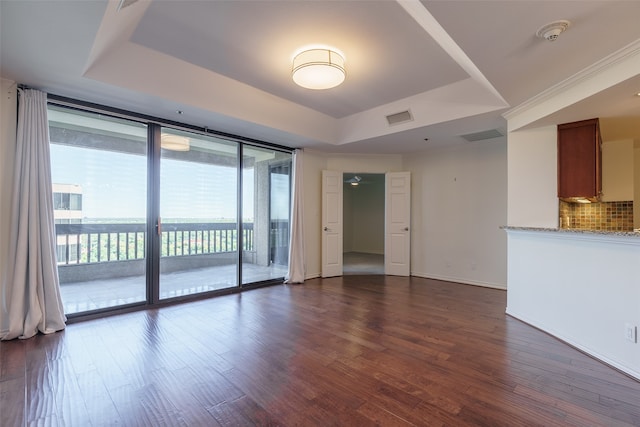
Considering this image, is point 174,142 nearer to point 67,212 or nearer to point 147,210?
point 147,210

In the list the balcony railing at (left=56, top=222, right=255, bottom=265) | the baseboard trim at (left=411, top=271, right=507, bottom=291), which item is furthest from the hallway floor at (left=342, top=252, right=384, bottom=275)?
the balcony railing at (left=56, top=222, right=255, bottom=265)

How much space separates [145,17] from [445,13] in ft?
7.71

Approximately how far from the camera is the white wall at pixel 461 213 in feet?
16.7

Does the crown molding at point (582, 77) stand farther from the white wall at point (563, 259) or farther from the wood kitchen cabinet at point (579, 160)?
the wood kitchen cabinet at point (579, 160)

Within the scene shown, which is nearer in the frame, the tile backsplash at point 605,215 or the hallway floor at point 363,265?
the tile backsplash at point 605,215

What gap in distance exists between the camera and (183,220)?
4316mm

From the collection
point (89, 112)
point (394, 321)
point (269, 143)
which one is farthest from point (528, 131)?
point (89, 112)

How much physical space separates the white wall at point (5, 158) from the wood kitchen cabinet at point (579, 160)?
5822 millimetres

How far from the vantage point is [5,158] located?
2908 millimetres

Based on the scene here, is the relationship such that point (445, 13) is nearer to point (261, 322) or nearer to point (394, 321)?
point (394, 321)

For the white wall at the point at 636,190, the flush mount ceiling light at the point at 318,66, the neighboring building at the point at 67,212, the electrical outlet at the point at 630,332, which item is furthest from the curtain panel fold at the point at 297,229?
the white wall at the point at 636,190

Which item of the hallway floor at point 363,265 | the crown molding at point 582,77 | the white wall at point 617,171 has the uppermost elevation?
the crown molding at point 582,77

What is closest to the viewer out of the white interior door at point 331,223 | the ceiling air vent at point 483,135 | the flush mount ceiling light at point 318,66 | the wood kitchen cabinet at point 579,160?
the flush mount ceiling light at point 318,66

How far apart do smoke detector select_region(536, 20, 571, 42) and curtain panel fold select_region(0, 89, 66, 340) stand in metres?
4.53
